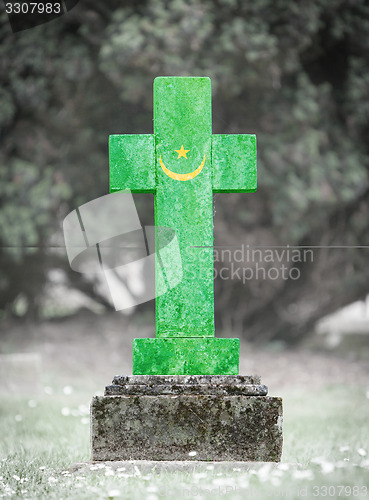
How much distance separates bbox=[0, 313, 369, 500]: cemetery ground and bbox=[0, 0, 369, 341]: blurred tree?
1336mm

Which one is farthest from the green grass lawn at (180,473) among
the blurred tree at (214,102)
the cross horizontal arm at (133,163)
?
the blurred tree at (214,102)

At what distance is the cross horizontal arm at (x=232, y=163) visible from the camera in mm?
3428

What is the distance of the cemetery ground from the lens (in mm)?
2682

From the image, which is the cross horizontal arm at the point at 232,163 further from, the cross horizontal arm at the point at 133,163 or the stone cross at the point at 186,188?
the cross horizontal arm at the point at 133,163

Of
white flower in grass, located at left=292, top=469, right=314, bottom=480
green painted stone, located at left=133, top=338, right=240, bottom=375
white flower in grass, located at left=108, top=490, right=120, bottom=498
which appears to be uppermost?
green painted stone, located at left=133, top=338, right=240, bottom=375

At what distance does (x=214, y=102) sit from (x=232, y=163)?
14.7 ft

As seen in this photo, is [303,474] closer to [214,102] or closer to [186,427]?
[186,427]

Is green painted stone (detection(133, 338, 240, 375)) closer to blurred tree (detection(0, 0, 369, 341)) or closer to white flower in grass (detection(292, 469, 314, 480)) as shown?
white flower in grass (detection(292, 469, 314, 480))

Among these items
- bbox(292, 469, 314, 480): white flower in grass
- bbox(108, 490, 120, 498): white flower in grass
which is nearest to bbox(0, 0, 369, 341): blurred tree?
bbox(292, 469, 314, 480): white flower in grass

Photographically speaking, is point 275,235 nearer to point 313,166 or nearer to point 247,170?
point 313,166

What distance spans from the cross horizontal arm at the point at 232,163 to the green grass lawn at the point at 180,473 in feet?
4.99

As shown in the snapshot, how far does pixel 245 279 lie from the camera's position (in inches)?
351

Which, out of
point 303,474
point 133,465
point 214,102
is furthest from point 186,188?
point 214,102

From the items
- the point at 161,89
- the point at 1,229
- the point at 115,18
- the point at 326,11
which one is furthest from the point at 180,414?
the point at 326,11
